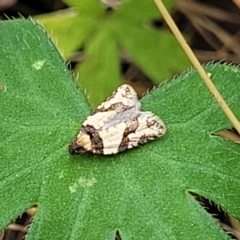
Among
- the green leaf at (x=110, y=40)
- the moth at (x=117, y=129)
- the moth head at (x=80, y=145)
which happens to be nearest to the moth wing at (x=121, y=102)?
the moth at (x=117, y=129)

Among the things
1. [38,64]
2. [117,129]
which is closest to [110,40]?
[38,64]

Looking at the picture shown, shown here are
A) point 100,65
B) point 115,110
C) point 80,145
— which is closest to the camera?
point 80,145

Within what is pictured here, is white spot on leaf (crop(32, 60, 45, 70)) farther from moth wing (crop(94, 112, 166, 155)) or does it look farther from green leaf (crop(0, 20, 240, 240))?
moth wing (crop(94, 112, 166, 155))

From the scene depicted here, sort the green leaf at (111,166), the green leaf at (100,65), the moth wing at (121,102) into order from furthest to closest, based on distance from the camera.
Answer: the green leaf at (100,65), the moth wing at (121,102), the green leaf at (111,166)

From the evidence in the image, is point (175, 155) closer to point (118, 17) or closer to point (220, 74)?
point (220, 74)

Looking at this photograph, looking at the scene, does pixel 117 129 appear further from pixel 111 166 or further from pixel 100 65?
pixel 100 65

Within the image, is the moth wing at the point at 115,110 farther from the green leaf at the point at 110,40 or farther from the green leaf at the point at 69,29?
the green leaf at the point at 69,29

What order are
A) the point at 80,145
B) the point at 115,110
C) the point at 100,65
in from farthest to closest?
the point at 100,65, the point at 115,110, the point at 80,145
